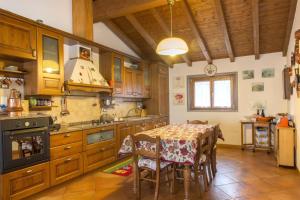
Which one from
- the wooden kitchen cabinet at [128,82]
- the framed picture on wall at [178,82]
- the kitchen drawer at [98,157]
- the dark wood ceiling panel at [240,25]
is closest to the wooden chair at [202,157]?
the kitchen drawer at [98,157]

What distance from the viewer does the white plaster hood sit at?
3.71 m

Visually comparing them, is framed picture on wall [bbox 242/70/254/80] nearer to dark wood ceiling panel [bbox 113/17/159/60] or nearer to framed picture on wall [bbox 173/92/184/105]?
framed picture on wall [bbox 173/92/184/105]

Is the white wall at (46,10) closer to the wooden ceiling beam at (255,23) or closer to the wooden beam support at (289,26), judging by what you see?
the wooden ceiling beam at (255,23)

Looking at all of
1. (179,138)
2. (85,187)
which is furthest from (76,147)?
(179,138)

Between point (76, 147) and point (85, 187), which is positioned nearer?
point (85, 187)

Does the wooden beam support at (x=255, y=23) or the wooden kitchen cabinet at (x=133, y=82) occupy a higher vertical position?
the wooden beam support at (x=255, y=23)

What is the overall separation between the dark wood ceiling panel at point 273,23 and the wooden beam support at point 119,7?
2.03 m

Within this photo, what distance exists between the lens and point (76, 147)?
3432 mm

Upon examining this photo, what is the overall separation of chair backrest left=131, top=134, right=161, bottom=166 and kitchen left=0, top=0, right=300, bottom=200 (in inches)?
5.6

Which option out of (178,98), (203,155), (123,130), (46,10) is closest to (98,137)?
(123,130)

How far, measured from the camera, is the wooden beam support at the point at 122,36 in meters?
5.08

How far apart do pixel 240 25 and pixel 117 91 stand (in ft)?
10.0

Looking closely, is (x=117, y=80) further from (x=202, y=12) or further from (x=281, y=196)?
(x=281, y=196)

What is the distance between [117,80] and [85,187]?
2.41 m
